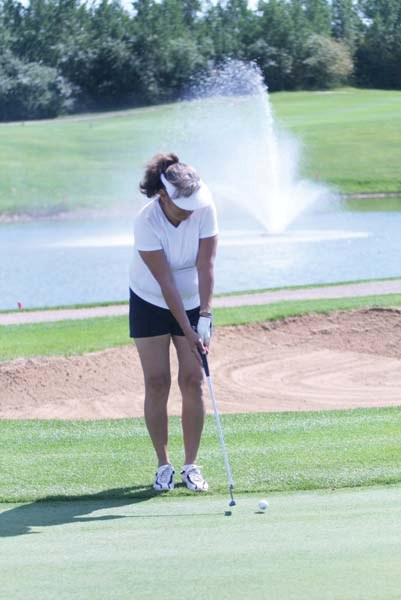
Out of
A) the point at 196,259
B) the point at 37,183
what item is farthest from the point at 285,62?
the point at 196,259

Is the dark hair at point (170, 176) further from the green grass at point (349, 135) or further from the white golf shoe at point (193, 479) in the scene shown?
the green grass at point (349, 135)

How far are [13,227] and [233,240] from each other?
12539 millimetres

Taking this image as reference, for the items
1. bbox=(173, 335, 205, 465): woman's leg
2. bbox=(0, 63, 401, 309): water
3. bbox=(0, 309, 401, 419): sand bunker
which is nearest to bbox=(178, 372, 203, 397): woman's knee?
bbox=(173, 335, 205, 465): woman's leg

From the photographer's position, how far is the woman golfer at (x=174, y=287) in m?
6.00

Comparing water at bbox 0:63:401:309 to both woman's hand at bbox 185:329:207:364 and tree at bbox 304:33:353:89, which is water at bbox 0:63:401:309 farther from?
woman's hand at bbox 185:329:207:364

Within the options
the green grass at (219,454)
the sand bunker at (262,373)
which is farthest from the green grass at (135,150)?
the green grass at (219,454)

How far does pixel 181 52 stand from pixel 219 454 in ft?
167

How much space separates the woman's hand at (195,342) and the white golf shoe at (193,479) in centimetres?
61

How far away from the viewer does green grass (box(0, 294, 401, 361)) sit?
12195 millimetres

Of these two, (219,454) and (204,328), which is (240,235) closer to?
(219,454)

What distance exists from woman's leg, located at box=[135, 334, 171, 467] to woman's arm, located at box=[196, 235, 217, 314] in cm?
28

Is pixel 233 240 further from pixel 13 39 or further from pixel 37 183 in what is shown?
pixel 13 39

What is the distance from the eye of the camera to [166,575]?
4.41 meters

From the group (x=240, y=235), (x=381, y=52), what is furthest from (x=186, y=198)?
(x=381, y=52)
